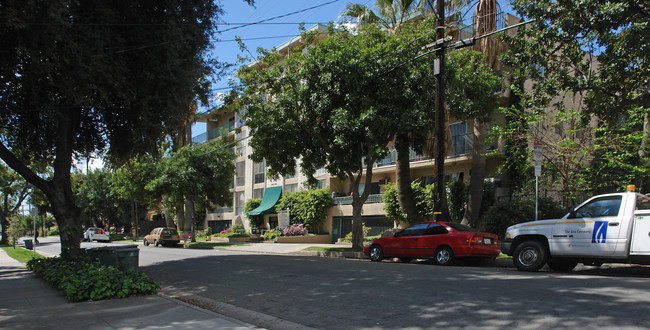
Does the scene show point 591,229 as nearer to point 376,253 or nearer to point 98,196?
point 376,253

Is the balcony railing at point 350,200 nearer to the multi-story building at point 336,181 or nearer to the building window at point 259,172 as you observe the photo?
the multi-story building at point 336,181

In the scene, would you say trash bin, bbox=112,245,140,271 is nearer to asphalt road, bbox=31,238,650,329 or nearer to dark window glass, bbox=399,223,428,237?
asphalt road, bbox=31,238,650,329

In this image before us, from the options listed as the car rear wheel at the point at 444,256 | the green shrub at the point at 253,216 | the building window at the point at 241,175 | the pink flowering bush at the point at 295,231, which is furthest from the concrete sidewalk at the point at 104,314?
the building window at the point at 241,175

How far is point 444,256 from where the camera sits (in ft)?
45.4

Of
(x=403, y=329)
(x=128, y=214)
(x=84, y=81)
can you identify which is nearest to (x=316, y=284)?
(x=403, y=329)

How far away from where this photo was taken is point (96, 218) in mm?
69125

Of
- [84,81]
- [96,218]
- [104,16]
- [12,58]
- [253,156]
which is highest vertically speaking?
[104,16]

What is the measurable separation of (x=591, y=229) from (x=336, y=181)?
24.1 meters

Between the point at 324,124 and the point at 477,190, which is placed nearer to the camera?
the point at 324,124

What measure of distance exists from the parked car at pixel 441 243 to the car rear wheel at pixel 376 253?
0.30ft

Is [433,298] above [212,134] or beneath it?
beneath

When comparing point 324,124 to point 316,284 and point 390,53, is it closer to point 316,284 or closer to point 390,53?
point 390,53

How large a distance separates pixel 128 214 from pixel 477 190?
52.5m

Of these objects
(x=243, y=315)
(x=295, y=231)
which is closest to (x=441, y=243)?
(x=243, y=315)
